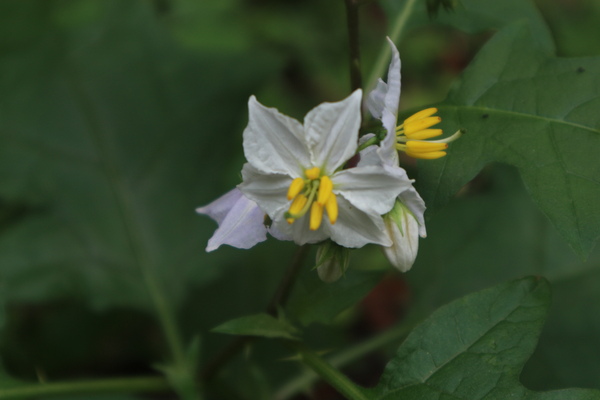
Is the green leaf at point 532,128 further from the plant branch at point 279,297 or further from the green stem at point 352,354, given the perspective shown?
the green stem at point 352,354

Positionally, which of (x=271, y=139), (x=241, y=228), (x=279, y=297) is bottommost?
(x=279, y=297)

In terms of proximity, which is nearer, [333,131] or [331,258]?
[333,131]

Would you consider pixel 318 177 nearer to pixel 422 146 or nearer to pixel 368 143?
pixel 368 143

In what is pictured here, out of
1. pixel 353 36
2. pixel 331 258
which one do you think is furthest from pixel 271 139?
pixel 353 36

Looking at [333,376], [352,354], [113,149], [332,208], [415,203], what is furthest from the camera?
[113,149]

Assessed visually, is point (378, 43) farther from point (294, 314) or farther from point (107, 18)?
point (294, 314)

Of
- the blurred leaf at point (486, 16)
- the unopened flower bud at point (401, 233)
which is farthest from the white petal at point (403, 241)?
the blurred leaf at point (486, 16)

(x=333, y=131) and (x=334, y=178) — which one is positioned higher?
(x=333, y=131)

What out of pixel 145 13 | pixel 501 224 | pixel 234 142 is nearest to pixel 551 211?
pixel 501 224

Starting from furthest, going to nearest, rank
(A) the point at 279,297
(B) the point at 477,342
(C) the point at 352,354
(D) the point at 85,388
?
(C) the point at 352,354
(D) the point at 85,388
(A) the point at 279,297
(B) the point at 477,342
